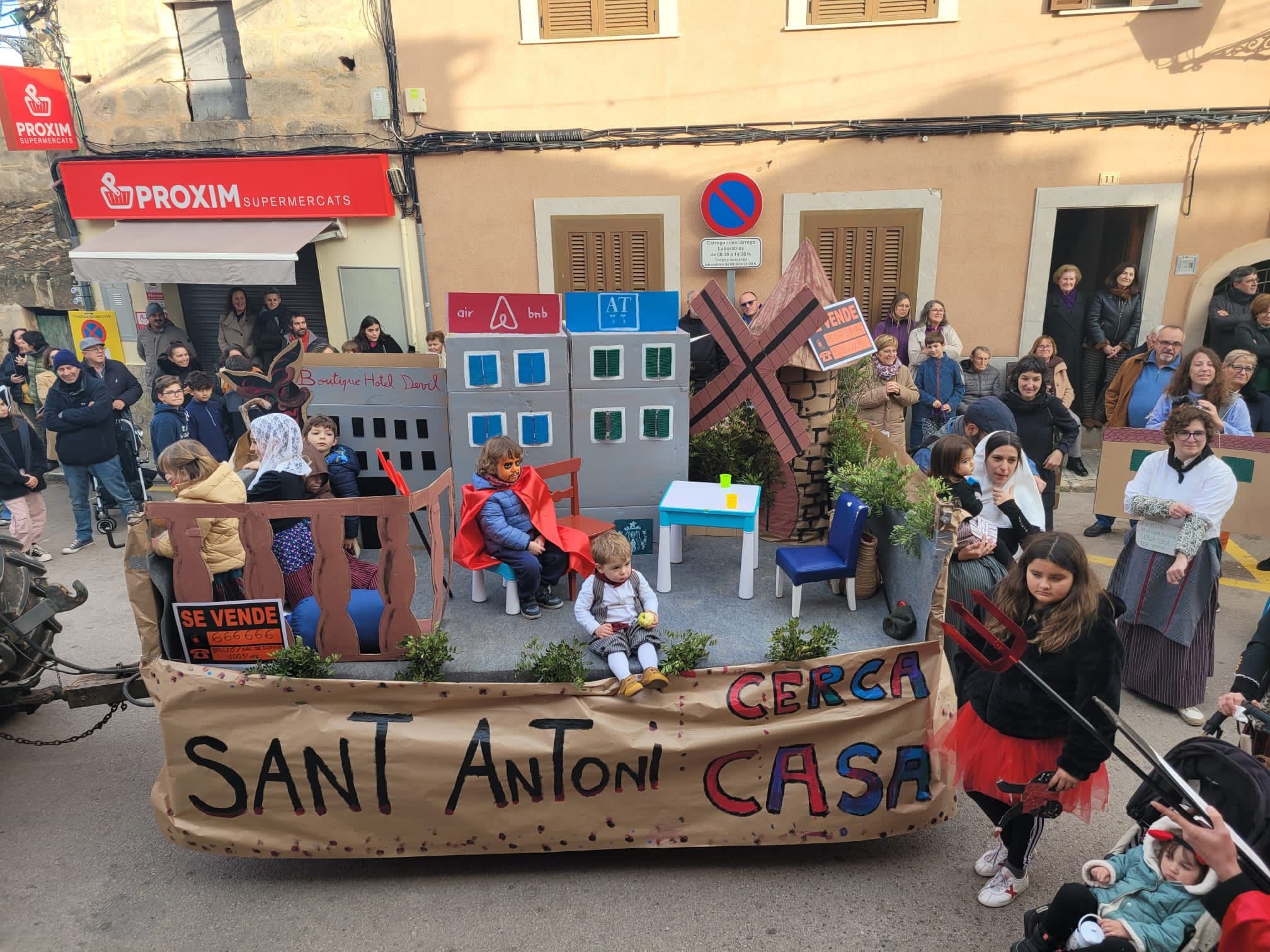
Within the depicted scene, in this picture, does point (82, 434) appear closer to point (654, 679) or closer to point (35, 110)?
point (35, 110)

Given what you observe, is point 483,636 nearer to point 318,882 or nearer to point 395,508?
point 395,508

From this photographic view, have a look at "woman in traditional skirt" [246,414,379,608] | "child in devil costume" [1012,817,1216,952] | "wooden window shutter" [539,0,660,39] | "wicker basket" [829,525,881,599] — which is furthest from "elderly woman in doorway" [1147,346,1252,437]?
"wooden window shutter" [539,0,660,39]

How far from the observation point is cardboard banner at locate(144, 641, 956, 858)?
3793 millimetres

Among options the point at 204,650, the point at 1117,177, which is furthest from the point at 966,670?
the point at 1117,177

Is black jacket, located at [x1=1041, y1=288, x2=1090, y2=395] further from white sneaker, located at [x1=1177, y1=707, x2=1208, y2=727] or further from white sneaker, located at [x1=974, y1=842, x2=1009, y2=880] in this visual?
white sneaker, located at [x1=974, y1=842, x2=1009, y2=880]

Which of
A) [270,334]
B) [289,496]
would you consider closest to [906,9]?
[270,334]

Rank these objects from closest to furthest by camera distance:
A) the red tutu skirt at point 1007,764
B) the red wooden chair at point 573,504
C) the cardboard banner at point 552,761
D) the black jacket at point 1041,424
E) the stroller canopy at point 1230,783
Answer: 1. the stroller canopy at point 1230,783
2. the red tutu skirt at point 1007,764
3. the cardboard banner at point 552,761
4. the red wooden chair at point 573,504
5. the black jacket at point 1041,424

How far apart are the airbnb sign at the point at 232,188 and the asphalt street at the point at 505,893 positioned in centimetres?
777

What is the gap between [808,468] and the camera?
17.3 feet

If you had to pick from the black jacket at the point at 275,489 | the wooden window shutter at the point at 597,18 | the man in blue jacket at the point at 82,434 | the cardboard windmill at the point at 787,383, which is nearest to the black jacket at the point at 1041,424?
the cardboard windmill at the point at 787,383

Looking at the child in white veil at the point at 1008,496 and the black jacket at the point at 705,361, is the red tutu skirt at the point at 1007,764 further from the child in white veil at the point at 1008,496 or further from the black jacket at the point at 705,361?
the black jacket at the point at 705,361

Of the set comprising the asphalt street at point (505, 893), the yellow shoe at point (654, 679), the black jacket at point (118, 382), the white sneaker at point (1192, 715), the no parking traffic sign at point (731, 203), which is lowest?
the asphalt street at point (505, 893)

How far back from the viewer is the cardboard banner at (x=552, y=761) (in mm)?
3793

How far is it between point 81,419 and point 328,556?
5.62 meters
